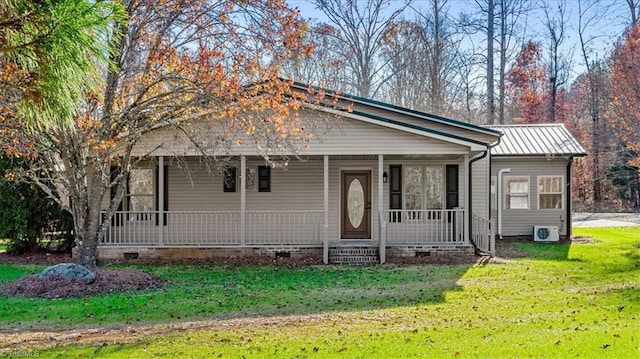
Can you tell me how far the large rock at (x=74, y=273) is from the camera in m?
10.7

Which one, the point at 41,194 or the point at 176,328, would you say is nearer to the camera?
the point at 176,328

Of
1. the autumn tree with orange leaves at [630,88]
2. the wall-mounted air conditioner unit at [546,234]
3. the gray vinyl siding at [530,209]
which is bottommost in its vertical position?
the wall-mounted air conditioner unit at [546,234]

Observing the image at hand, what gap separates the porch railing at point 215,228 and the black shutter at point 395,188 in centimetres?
216

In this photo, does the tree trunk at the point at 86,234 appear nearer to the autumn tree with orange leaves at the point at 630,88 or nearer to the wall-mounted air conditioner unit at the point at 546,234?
the wall-mounted air conditioner unit at the point at 546,234

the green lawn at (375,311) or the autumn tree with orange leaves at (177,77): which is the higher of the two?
the autumn tree with orange leaves at (177,77)

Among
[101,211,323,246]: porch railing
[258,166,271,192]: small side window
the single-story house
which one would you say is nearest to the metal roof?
the single-story house

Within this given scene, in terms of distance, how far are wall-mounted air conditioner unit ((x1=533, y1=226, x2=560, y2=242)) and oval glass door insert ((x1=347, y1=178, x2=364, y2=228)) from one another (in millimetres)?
6176

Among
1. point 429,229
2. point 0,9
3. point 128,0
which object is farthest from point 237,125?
point 0,9

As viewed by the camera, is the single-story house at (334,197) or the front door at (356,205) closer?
the single-story house at (334,197)

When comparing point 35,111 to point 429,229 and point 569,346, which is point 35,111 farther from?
point 429,229

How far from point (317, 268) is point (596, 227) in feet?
50.8

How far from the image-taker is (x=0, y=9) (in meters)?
3.68

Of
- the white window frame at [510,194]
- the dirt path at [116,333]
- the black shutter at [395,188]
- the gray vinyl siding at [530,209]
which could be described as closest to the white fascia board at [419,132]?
the black shutter at [395,188]

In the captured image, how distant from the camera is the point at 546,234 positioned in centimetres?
1870
